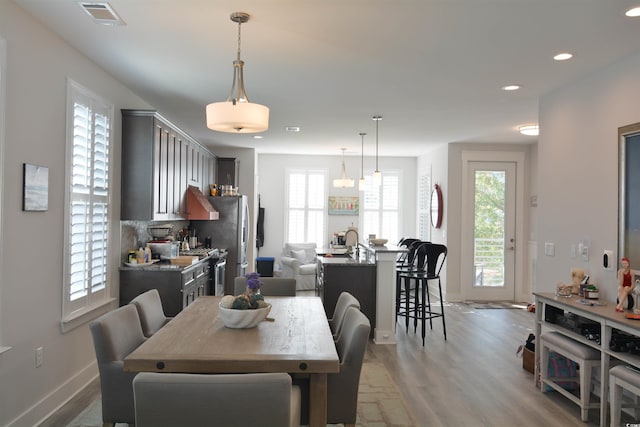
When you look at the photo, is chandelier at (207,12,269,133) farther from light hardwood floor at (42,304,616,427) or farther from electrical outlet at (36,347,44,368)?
light hardwood floor at (42,304,616,427)

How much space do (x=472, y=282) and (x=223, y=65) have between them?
5879mm

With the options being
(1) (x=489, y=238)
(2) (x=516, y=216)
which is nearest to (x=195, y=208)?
(1) (x=489, y=238)

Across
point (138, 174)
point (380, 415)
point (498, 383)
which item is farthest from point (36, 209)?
point (498, 383)

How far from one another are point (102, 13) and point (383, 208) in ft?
26.4

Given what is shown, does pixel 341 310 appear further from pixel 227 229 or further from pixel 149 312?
pixel 227 229

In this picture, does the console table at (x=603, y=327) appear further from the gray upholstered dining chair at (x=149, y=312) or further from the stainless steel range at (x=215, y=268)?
the stainless steel range at (x=215, y=268)

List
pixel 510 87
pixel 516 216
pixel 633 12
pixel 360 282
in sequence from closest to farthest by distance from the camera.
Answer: pixel 633 12
pixel 510 87
pixel 360 282
pixel 516 216

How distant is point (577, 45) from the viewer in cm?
355

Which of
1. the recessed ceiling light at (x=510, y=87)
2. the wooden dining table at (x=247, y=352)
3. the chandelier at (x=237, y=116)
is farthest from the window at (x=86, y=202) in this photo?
the recessed ceiling light at (x=510, y=87)

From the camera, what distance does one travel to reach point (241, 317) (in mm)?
2838

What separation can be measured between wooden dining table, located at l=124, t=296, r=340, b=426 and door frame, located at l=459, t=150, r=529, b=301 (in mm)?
5760

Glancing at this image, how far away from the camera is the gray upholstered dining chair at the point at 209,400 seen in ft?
→ 5.90

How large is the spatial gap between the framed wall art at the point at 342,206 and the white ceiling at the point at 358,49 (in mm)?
4455

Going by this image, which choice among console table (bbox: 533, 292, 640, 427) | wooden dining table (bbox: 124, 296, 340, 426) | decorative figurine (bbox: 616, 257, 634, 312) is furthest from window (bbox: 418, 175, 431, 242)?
wooden dining table (bbox: 124, 296, 340, 426)
